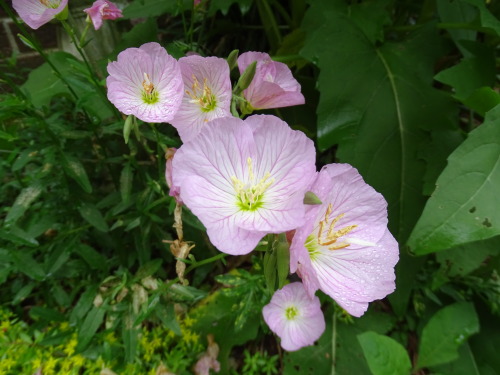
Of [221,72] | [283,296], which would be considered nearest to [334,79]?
[221,72]

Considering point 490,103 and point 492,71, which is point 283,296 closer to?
point 490,103

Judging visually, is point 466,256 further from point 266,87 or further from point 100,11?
point 100,11

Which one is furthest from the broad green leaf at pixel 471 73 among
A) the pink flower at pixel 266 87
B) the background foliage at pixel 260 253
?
the pink flower at pixel 266 87

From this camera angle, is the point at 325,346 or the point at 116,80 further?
the point at 325,346

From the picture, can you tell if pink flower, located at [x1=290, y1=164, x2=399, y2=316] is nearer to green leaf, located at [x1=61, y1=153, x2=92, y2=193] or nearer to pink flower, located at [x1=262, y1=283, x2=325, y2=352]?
pink flower, located at [x1=262, y1=283, x2=325, y2=352]

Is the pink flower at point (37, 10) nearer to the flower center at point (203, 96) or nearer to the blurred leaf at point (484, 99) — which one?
the flower center at point (203, 96)

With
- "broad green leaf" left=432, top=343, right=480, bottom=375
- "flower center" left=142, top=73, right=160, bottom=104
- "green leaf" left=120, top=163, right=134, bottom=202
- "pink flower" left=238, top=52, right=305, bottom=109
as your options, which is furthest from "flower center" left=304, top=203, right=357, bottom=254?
"broad green leaf" left=432, top=343, right=480, bottom=375
